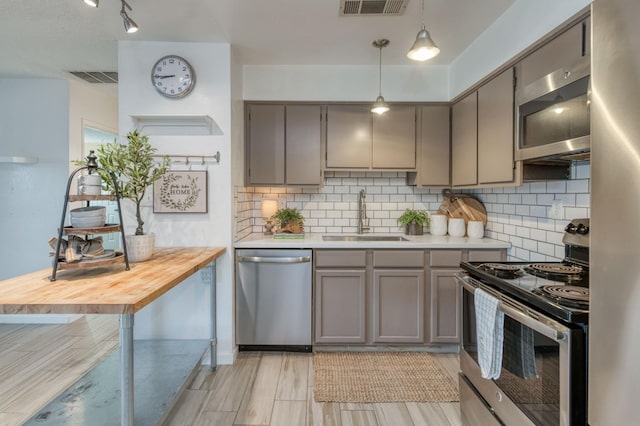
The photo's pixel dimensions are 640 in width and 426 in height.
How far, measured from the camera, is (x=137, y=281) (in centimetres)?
162

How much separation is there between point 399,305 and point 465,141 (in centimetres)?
152

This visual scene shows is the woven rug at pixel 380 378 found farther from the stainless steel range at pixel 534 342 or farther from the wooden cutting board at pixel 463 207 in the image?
the wooden cutting board at pixel 463 207

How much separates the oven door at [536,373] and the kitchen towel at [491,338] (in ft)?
0.11

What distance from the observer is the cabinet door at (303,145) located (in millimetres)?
3217

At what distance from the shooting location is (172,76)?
8.86 ft

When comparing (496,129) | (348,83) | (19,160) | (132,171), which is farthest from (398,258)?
(19,160)

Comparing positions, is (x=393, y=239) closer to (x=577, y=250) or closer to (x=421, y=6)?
(x=577, y=250)

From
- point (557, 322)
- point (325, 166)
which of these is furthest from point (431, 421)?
point (325, 166)

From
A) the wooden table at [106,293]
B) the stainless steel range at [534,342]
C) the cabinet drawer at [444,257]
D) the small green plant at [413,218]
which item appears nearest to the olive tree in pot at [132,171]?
the wooden table at [106,293]

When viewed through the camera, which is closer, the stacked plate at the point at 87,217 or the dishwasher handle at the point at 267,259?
the stacked plate at the point at 87,217

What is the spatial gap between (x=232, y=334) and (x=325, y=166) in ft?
5.57

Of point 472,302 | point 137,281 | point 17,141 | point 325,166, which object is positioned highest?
point 17,141

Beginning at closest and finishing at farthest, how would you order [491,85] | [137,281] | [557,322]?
[557,322], [137,281], [491,85]

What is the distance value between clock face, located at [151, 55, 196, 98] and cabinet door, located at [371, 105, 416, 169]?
167 centimetres
